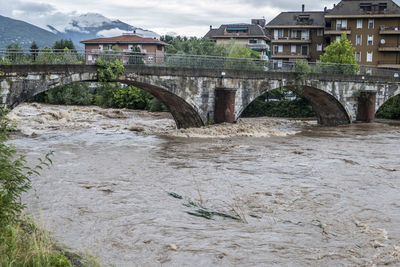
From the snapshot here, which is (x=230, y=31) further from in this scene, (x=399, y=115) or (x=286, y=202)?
(x=286, y=202)

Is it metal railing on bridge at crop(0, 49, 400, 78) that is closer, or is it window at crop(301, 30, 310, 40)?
metal railing on bridge at crop(0, 49, 400, 78)

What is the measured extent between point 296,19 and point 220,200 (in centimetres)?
5816

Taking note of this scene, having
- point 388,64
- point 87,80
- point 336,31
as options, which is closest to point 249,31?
point 336,31

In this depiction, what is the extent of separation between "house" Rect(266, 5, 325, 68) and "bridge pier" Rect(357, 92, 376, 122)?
2875cm

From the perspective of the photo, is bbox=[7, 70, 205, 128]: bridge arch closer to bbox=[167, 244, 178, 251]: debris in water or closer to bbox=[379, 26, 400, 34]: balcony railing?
bbox=[167, 244, 178, 251]: debris in water

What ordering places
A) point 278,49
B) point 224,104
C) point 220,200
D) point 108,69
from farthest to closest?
point 278,49
point 224,104
point 108,69
point 220,200

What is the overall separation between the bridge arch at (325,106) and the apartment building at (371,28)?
24090mm

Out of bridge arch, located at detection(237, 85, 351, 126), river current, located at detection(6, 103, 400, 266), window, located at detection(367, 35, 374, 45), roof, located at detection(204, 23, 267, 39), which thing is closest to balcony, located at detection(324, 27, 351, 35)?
window, located at detection(367, 35, 374, 45)

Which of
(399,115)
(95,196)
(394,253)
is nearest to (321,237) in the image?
(394,253)

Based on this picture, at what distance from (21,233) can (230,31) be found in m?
74.9

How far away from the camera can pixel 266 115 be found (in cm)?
4909

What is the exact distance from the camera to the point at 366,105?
37812mm

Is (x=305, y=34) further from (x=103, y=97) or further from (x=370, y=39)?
(x=103, y=97)

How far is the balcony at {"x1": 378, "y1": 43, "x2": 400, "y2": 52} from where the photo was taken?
58.5 metres
